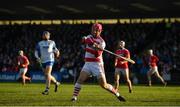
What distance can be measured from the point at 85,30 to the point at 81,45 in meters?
5.78

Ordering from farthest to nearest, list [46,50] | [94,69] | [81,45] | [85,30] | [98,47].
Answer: [85,30] → [81,45] → [46,50] → [94,69] → [98,47]

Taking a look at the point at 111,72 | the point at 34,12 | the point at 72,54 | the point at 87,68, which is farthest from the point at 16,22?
the point at 87,68

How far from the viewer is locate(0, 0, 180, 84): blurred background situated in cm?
4484

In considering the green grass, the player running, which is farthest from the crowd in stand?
the green grass

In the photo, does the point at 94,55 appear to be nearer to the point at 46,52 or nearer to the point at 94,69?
the point at 94,69

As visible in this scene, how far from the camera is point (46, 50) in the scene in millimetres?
23562

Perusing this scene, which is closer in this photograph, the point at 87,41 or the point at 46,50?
the point at 87,41

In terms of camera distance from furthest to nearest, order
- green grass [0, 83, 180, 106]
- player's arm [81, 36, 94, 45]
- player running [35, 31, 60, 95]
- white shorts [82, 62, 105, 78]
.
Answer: player running [35, 31, 60, 95] → white shorts [82, 62, 105, 78] → player's arm [81, 36, 94, 45] → green grass [0, 83, 180, 106]

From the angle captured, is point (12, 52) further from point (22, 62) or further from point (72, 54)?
point (22, 62)

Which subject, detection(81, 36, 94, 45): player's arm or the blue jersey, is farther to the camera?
the blue jersey

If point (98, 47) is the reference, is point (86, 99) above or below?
below

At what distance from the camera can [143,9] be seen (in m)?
52.2

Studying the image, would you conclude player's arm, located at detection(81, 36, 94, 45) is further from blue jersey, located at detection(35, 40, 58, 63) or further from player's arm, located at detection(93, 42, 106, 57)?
blue jersey, located at detection(35, 40, 58, 63)

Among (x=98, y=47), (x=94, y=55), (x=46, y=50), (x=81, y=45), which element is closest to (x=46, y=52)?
(x=46, y=50)
